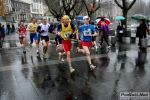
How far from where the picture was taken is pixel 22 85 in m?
6.31

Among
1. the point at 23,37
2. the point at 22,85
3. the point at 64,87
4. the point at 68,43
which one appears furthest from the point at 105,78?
the point at 23,37

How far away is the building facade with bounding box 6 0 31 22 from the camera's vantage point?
79312 millimetres

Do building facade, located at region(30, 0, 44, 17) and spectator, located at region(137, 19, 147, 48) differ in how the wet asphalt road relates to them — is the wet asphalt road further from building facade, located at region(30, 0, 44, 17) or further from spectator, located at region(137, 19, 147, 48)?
building facade, located at region(30, 0, 44, 17)

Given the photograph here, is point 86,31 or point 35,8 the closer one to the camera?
point 86,31

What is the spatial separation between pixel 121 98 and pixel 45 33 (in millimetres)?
6315

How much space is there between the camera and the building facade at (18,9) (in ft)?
260

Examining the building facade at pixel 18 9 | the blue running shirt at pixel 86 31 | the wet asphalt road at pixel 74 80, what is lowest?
the wet asphalt road at pixel 74 80

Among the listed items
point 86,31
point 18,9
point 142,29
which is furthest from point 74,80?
point 18,9

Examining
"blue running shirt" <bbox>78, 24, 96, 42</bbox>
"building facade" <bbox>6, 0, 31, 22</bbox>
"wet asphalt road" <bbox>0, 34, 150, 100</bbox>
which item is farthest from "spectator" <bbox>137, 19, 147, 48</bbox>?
"building facade" <bbox>6, 0, 31, 22</bbox>

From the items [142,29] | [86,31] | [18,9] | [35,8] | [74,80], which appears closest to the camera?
[74,80]

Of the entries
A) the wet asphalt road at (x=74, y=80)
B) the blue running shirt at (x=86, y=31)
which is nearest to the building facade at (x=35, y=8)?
the wet asphalt road at (x=74, y=80)

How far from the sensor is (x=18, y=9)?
288 ft

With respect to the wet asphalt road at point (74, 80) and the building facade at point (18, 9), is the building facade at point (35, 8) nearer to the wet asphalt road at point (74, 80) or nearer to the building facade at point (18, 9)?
the building facade at point (18, 9)

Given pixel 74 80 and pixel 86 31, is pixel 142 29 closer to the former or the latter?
pixel 86 31
